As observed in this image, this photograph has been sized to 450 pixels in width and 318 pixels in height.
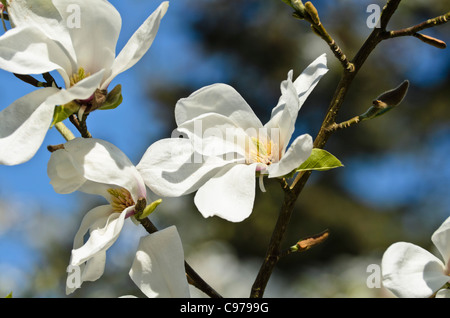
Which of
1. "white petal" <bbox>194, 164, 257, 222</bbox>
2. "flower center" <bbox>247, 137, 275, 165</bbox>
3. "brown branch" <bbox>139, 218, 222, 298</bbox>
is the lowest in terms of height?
"brown branch" <bbox>139, 218, 222, 298</bbox>

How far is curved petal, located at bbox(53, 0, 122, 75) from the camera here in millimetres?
494

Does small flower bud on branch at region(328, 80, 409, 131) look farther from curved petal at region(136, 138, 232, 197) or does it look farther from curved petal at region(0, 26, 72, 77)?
curved petal at region(0, 26, 72, 77)

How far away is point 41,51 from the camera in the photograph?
48 centimetres

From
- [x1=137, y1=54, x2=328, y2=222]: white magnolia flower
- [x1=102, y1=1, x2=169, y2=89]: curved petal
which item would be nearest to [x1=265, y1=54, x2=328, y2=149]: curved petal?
[x1=137, y1=54, x2=328, y2=222]: white magnolia flower

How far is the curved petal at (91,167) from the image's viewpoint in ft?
1.52

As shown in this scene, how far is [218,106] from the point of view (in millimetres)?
527

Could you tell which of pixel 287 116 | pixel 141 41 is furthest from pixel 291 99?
pixel 141 41

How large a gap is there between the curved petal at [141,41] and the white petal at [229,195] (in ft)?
0.40

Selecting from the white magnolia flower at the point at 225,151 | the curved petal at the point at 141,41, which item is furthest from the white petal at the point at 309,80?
the curved petal at the point at 141,41

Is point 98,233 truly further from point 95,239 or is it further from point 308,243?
point 308,243

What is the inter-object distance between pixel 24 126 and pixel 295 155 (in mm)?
218

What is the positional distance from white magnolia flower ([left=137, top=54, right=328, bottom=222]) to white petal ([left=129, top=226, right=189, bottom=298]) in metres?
0.04
